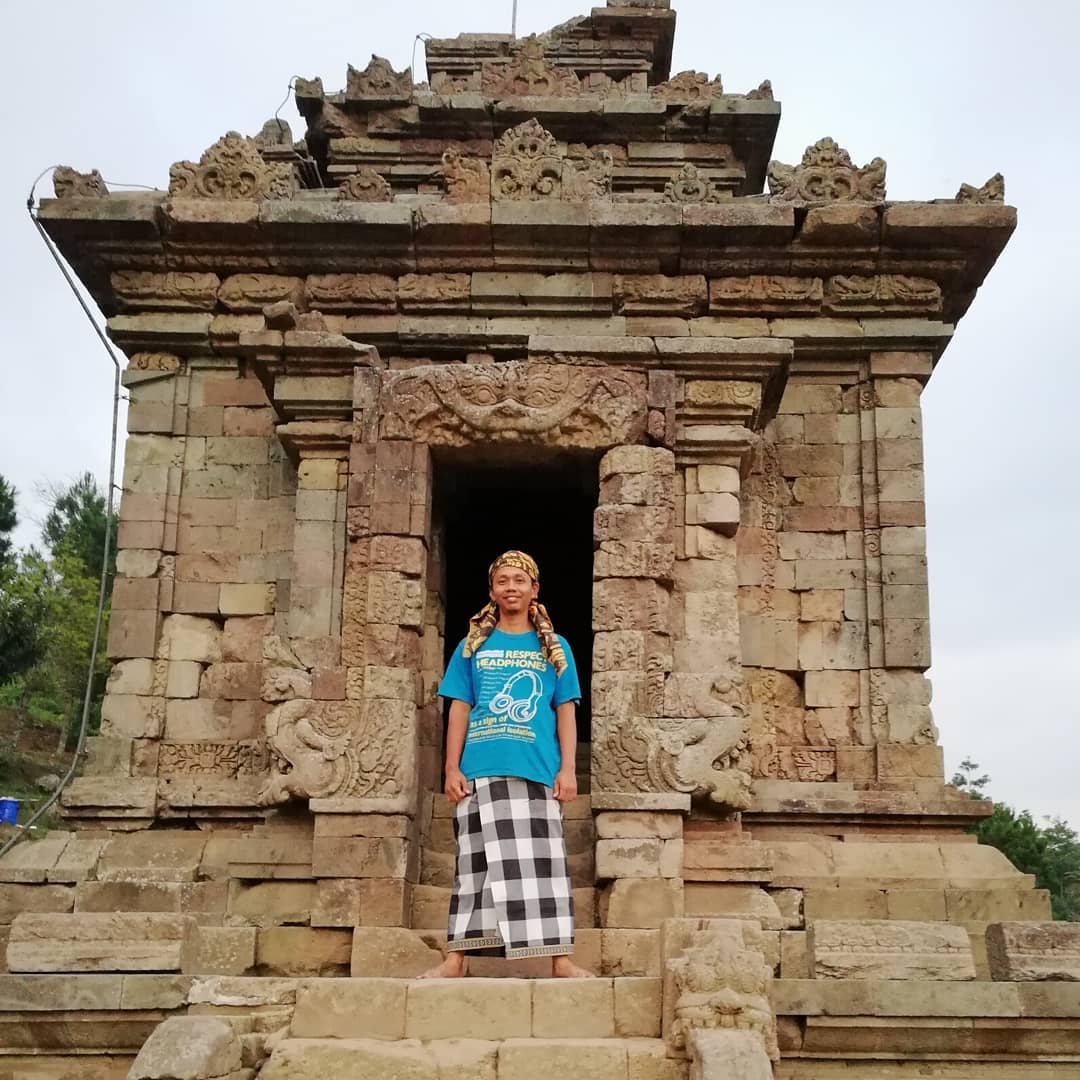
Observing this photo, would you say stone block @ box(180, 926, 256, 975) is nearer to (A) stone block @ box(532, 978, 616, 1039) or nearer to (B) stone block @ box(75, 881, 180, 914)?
(B) stone block @ box(75, 881, 180, 914)

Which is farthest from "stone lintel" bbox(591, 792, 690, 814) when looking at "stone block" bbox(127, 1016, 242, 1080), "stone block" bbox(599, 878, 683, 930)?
"stone block" bbox(127, 1016, 242, 1080)

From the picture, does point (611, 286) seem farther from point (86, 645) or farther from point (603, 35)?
point (86, 645)

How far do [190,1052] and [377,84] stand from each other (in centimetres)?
936

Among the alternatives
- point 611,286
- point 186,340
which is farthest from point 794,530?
point 186,340

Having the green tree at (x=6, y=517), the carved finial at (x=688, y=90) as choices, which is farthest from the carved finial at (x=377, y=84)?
the green tree at (x=6, y=517)

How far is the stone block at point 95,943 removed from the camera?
286 inches

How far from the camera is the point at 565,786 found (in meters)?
7.33

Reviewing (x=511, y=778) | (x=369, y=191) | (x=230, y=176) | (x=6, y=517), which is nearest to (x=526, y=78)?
(x=369, y=191)

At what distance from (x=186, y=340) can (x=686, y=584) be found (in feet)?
13.7

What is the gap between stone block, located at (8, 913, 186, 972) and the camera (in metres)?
7.27

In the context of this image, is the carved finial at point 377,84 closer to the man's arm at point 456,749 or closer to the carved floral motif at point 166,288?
the carved floral motif at point 166,288

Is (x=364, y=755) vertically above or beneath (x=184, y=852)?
above

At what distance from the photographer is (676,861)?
8.01m

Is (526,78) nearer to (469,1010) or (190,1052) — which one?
(469,1010)
